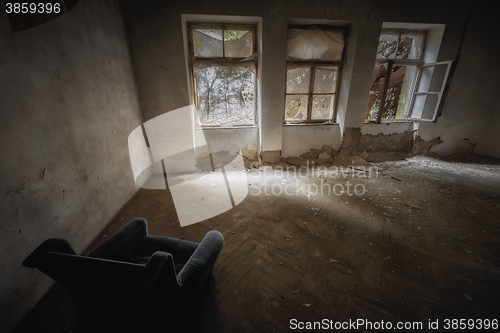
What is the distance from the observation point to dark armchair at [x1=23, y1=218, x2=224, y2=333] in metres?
0.95

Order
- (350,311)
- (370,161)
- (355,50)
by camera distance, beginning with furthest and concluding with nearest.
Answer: (370,161), (355,50), (350,311)

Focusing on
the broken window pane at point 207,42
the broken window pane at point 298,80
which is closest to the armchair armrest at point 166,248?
the broken window pane at point 207,42

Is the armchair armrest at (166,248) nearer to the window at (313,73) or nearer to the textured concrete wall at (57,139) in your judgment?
the textured concrete wall at (57,139)

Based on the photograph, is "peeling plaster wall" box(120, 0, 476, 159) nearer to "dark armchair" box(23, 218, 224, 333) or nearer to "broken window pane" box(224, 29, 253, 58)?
"broken window pane" box(224, 29, 253, 58)

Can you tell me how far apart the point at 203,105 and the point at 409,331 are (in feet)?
14.9

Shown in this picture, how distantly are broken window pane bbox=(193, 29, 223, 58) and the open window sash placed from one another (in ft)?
15.5

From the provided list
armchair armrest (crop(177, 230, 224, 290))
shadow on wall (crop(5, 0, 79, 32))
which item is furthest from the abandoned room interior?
armchair armrest (crop(177, 230, 224, 290))

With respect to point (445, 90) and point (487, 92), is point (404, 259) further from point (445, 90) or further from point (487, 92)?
point (487, 92)

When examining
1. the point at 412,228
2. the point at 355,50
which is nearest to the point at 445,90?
the point at 355,50

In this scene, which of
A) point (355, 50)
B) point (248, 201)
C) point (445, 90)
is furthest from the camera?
point (445, 90)

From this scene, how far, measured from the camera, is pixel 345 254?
7.19 feet

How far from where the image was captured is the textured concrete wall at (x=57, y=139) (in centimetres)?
155

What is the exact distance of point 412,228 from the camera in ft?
8.50

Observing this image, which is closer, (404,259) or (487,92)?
(404,259)
